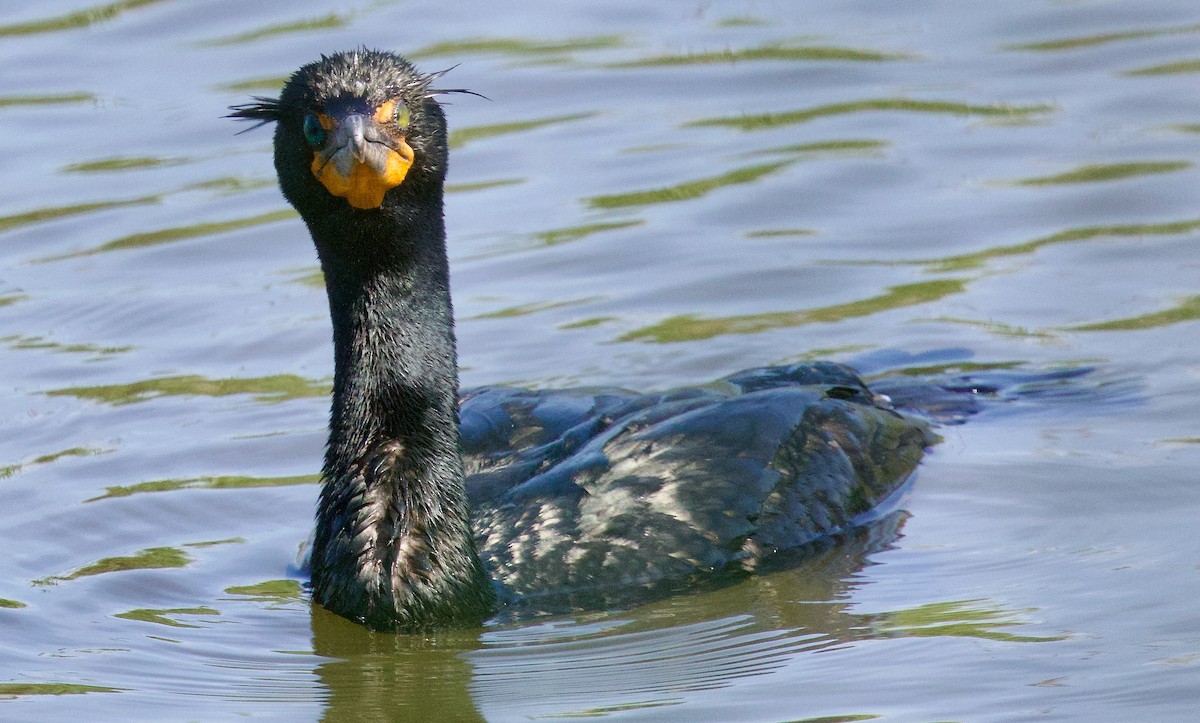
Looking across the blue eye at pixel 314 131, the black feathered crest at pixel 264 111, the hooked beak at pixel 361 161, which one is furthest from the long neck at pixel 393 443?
the black feathered crest at pixel 264 111

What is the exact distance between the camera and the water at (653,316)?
538 centimetres

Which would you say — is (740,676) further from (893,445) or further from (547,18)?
(547,18)

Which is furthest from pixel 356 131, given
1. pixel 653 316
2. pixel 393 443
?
pixel 653 316

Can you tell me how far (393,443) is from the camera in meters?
5.93

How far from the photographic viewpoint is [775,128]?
11.1m

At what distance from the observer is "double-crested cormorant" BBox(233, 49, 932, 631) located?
5691 millimetres

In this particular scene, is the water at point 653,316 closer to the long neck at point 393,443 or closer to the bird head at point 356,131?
the long neck at point 393,443

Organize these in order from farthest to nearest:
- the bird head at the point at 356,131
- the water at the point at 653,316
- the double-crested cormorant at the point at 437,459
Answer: the double-crested cormorant at the point at 437,459 → the bird head at the point at 356,131 → the water at the point at 653,316

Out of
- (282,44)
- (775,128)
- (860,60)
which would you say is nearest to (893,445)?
(775,128)

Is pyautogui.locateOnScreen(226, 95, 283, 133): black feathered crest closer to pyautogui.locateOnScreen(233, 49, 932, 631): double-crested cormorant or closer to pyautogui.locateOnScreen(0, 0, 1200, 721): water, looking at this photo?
pyautogui.locateOnScreen(233, 49, 932, 631): double-crested cormorant

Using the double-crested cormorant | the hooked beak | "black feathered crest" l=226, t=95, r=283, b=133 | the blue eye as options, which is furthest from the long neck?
"black feathered crest" l=226, t=95, r=283, b=133

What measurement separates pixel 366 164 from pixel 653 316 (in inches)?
133

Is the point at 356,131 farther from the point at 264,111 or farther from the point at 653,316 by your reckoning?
the point at 653,316

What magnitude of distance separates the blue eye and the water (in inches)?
60.9
